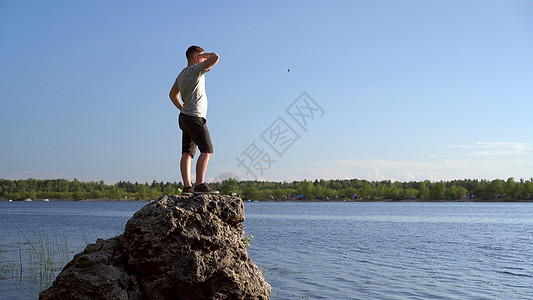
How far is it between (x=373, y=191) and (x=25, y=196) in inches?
5195

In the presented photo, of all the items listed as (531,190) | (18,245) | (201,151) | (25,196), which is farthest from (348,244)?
(25,196)

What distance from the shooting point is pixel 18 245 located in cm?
2253

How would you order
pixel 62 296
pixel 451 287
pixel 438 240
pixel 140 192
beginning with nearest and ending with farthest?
pixel 62 296 < pixel 451 287 < pixel 438 240 < pixel 140 192

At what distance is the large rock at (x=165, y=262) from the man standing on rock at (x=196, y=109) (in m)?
0.46

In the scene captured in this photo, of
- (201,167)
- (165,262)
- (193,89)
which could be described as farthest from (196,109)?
(165,262)

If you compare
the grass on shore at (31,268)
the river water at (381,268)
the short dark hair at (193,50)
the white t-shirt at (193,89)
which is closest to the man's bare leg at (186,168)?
the white t-shirt at (193,89)

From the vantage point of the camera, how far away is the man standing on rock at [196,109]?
6.95 m

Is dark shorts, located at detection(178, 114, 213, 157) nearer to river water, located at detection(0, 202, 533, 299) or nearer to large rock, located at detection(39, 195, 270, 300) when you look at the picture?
large rock, located at detection(39, 195, 270, 300)

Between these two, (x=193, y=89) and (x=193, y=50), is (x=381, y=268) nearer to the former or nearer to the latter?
(x=193, y=89)

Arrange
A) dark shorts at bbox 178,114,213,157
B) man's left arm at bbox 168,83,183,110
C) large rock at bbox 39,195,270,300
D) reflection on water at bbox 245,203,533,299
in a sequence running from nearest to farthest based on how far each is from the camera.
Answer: large rock at bbox 39,195,270,300 → dark shorts at bbox 178,114,213,157 → man's left arm at bbox 168,83,183,110 → reflection on water at bbox 245,203,533,299

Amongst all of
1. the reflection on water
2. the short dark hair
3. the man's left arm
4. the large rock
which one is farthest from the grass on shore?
the short dark hair

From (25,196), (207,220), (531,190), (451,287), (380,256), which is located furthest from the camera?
(25,196)

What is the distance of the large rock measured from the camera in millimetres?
6125

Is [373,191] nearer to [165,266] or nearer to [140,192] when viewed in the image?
[140,192]
